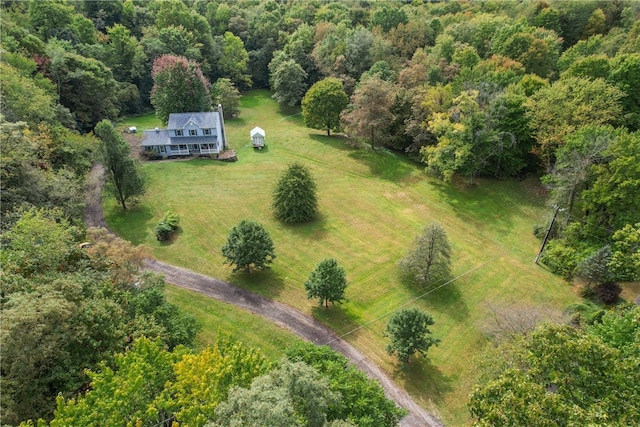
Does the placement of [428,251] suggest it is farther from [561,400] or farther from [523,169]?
[523,169]

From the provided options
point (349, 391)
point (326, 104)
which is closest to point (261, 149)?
point (326, 104)

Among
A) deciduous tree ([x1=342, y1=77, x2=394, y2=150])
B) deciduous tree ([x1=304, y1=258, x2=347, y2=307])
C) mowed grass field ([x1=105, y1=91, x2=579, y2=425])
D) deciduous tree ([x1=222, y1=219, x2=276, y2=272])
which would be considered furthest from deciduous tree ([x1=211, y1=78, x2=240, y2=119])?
deciduous tree ([x1=304, y1=258, x2=347, y2=307])

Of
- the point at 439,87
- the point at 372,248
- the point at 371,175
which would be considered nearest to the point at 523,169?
the point at 439,87

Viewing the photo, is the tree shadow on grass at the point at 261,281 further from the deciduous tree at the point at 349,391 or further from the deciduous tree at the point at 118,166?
the deciduous tree at the point at 118,166

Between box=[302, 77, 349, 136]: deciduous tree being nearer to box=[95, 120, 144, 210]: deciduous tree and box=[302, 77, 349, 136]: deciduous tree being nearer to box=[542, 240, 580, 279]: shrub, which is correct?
box=[95, 120, 144, 210]: deciduous tree

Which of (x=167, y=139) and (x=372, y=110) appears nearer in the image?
(x=372, y=110)

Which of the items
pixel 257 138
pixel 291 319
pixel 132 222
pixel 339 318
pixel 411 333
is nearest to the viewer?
pixel 411 333

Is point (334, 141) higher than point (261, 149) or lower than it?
higher

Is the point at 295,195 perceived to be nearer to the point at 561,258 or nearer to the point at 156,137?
the point at 561,258

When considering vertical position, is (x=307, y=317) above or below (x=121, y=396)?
below
